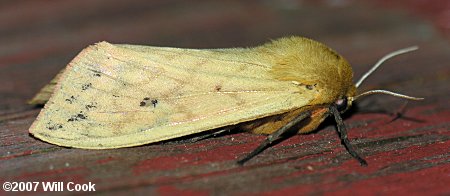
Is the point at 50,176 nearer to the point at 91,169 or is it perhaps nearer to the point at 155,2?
the point at 91,169

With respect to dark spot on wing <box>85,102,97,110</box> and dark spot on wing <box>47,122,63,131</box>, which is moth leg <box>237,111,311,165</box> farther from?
dark spot on wing <box>47,122,63,131</box>

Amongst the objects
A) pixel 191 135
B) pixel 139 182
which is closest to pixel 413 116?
pixel 191 135

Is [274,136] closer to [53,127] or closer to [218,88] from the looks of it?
[218,88]

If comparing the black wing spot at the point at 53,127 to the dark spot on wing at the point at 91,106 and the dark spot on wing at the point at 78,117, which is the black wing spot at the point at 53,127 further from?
the dark spot on wing at the point at 91,106

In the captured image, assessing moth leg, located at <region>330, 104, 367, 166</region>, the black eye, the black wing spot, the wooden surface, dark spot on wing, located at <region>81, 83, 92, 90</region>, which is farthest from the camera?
the black eye

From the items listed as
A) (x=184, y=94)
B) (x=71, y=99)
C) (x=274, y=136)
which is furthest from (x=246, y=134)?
(x=71, y=99)

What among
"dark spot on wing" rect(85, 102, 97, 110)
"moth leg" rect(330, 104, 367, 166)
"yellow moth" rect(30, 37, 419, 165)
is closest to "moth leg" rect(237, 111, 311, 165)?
"yellow moth" rect(30, 37, 419, 165)
